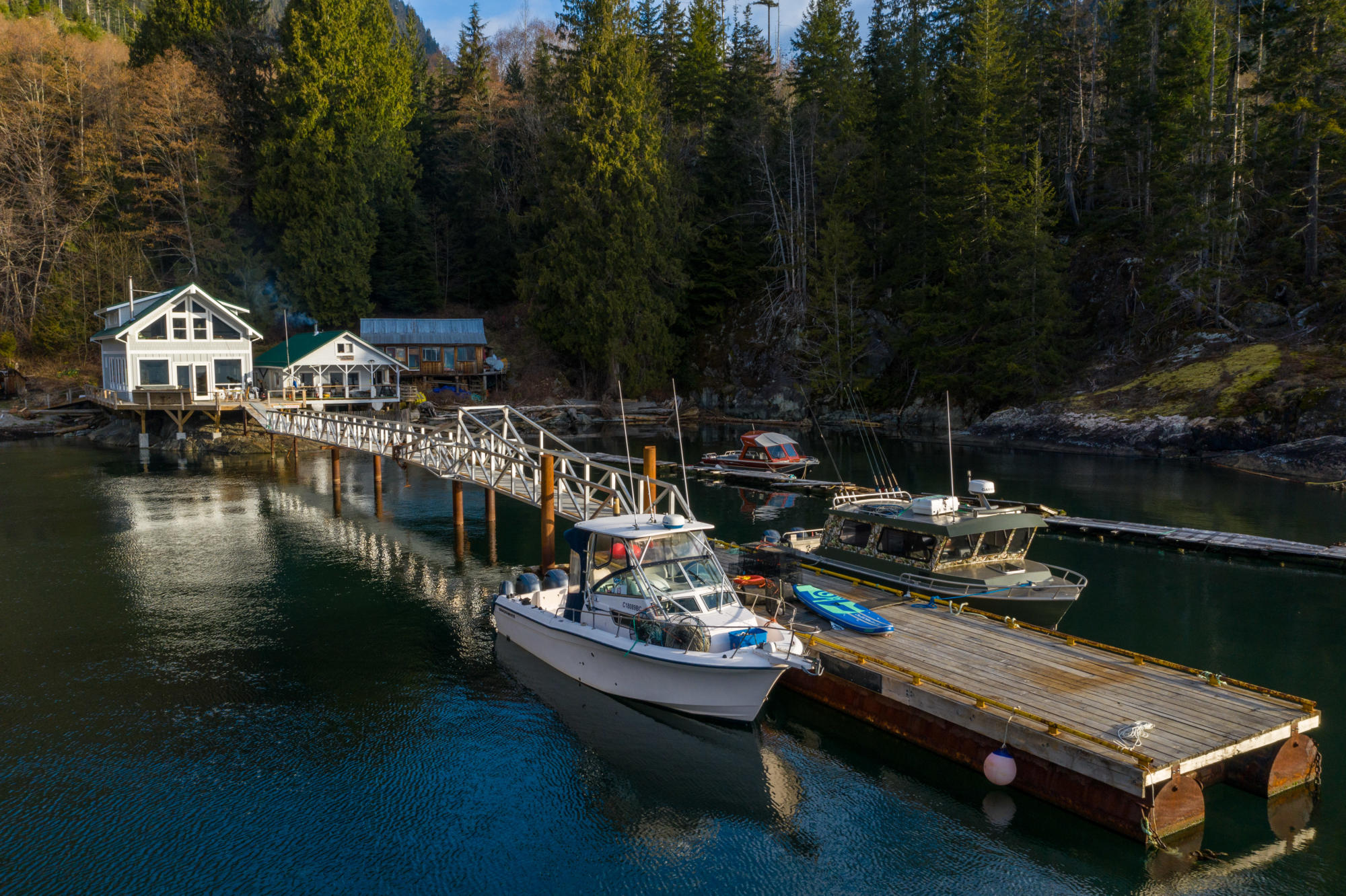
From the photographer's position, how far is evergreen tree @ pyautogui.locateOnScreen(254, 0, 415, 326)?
67.0m

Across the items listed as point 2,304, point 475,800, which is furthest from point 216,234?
point 475,800

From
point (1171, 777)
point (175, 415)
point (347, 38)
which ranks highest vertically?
point (347, 38)

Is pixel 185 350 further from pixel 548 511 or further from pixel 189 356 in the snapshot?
pixel 548 511

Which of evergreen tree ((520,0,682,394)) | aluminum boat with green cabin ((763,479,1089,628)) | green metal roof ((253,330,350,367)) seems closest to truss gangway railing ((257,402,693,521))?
aluminum boat with green cabin ((763,479,1089,628))

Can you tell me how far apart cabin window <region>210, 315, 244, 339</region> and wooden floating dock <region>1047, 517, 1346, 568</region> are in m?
47.3

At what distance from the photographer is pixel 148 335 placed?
5222 centimetres

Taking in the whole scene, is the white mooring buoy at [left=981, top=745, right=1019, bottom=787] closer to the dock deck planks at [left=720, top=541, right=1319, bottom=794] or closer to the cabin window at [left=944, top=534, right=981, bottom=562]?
the dock deck planks at [left=720, top=541, right=1319, bottom=794]

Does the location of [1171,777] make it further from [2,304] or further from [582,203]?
[2,304]

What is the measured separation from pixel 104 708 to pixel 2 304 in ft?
204

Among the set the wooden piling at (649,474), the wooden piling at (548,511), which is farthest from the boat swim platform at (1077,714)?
the wooden piling at (548,511)

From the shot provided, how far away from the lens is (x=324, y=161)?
219 ft

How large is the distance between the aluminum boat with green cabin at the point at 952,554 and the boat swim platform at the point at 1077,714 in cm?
215

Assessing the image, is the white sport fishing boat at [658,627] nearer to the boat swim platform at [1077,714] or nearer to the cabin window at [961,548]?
the boat swim platform at [1077,714]

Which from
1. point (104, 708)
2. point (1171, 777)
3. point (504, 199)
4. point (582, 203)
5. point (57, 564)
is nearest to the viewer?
point (1171, 777)
